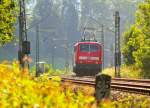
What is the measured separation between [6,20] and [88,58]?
56.5 ft

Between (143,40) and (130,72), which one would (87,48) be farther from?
(130,72)

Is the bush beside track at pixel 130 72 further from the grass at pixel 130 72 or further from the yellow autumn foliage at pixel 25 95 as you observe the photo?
the yellow autumn foliage at pixel 25 95

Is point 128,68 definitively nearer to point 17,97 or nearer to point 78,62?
point 78,62

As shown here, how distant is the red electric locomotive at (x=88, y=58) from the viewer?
45469 millimetres

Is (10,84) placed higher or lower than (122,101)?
higher

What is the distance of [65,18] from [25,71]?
190 m

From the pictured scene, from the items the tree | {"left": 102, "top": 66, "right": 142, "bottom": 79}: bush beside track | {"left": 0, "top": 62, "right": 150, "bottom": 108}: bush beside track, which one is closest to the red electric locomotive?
{"left": 102, "top": 66, "right": 142, "bottom": 79}: bush beside track

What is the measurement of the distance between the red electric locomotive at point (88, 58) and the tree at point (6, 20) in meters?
16.1

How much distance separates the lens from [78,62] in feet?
150

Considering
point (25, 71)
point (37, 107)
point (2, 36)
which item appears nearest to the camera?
point (37, 107)

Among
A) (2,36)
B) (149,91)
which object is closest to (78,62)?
(2,36)

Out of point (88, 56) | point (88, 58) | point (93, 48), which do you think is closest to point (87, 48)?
point (93, 48)

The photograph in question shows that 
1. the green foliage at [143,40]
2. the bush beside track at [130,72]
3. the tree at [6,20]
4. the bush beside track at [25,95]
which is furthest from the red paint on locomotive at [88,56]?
the bush beside track at [25,95]

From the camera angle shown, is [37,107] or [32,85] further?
[32,85]
